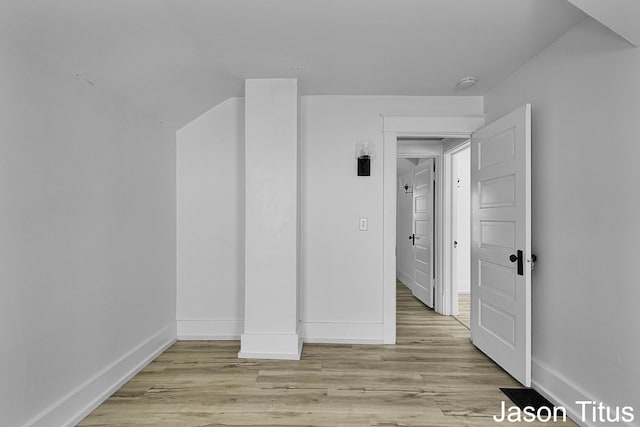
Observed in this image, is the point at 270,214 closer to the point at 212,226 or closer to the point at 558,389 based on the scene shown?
the point at 212,226

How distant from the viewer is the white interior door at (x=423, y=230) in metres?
5.08

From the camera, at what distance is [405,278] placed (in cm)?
661

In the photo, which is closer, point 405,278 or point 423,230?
point 423,230

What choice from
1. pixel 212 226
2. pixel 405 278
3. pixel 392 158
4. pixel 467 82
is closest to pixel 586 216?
pixel 467 82

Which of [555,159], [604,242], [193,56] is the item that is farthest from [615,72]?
[193,56]

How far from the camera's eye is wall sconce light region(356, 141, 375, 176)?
11.6ft

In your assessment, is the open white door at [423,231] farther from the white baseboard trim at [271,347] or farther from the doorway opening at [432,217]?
the white baseboard trim at [271,347]

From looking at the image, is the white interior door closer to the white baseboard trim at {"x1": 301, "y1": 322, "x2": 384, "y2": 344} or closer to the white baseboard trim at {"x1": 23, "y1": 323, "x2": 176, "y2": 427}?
the white baseboard trim at {"x1": 301, "y1": 322, "x2": 384, "y2": 344}

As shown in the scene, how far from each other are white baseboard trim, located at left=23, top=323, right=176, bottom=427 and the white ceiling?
183cm

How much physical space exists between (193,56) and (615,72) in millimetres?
2497

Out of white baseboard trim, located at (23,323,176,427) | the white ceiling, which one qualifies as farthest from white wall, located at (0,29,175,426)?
the white ceiling

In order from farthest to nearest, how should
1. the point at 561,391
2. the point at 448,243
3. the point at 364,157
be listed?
the point at 448,243
the point at 364,157
the point at 561,391

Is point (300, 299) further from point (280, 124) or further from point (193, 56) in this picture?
point (193, 56)

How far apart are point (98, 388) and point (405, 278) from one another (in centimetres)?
508
